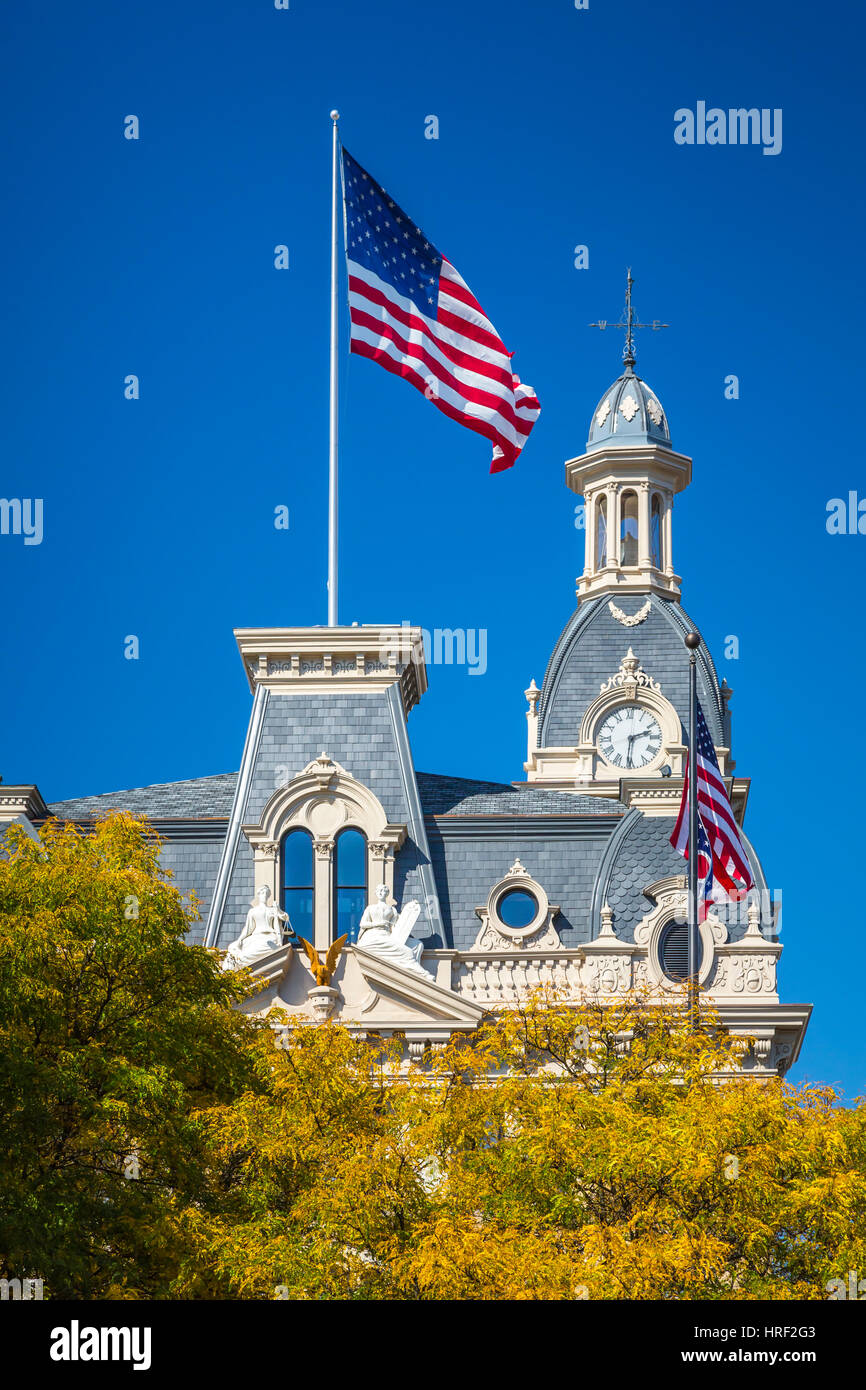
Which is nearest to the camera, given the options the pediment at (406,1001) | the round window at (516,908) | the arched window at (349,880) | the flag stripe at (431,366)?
the flag stripe at (431,366)

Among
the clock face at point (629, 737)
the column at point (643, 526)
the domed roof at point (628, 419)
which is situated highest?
the domed roof at point (628, 419)

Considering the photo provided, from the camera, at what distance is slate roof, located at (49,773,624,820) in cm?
6059

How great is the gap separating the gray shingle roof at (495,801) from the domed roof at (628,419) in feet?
105

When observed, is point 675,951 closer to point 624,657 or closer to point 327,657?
point 327,657

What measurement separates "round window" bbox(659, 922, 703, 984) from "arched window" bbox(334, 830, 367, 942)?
6.68 m

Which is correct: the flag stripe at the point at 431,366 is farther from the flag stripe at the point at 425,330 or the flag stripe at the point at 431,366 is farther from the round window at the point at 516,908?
the round window at the point at 516,908

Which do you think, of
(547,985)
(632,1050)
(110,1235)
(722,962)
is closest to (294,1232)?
(110,1235)

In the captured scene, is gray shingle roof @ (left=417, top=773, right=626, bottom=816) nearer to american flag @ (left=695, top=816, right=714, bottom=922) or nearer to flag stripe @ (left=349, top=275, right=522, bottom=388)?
american flag @ (left=695, top=816, right=714, bottom=922)

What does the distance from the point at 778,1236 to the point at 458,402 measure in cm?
1948

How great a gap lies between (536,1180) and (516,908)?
702 inches

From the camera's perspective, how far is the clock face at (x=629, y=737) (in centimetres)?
8412

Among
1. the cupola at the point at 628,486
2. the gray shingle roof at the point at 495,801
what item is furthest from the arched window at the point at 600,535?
the gray shingle roof at the point at 495,801

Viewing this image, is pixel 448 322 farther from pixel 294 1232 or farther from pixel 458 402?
pixel 294 1232
